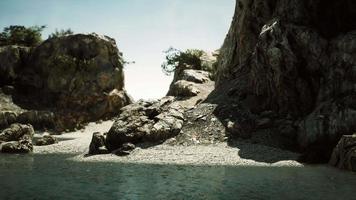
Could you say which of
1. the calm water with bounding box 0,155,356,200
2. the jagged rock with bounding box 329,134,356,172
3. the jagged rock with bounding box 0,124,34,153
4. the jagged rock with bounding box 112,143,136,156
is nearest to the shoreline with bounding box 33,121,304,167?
the jagged rock with bounding box 112,143,136,156

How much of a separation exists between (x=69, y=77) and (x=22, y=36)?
64.7 ft

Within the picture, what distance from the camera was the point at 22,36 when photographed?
306 ft

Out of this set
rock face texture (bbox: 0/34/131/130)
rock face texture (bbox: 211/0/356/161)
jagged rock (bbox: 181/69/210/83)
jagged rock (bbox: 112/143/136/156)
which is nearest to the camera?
rock face texture (bbox: 211/0/356/161)

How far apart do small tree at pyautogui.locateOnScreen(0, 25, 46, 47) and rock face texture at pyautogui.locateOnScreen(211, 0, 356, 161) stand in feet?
194

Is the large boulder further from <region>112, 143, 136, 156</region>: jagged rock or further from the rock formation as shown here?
<region>112, 143, 136, 156</region>: jagged rock

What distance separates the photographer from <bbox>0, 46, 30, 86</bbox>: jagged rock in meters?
84.6

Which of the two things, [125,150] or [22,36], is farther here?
[22,36]

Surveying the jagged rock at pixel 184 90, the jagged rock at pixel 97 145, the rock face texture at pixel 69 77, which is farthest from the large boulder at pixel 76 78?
the jagged rock at pixel 97 145

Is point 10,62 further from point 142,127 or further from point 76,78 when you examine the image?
point 142,127

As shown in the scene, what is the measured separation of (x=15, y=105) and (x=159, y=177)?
59057 millimetres

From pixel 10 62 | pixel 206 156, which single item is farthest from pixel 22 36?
pixel 206 156

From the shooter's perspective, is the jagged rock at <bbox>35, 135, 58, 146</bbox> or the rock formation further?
the jagged rock at <bbox>35, 135, 58, 146</bbox>

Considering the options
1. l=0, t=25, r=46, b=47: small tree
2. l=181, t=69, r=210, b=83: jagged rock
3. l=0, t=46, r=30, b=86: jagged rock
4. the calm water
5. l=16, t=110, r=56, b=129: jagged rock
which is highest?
l=0, t=25, r=46, b=47: small tree

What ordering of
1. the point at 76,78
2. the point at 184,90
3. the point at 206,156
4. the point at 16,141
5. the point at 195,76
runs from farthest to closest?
the point at 76,78 → the point at 195,76 → the point at 184,90 → the point at 16,141 → the point at 206,156
